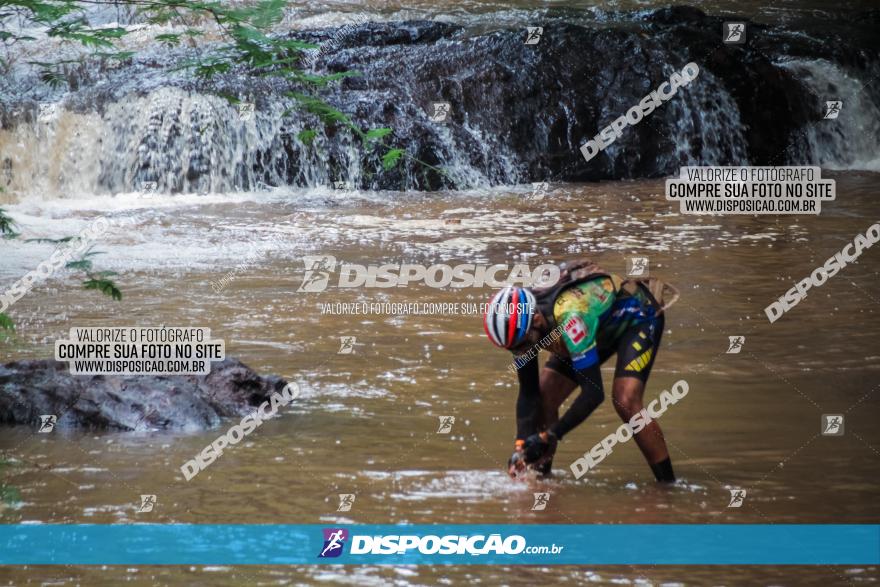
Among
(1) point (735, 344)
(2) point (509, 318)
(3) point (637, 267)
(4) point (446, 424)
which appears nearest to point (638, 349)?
(2) point (509, 318)

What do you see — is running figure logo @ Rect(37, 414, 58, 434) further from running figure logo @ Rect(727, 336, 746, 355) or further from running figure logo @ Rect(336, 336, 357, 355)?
running figure logo @ Rect(727, 336, 746, 355)

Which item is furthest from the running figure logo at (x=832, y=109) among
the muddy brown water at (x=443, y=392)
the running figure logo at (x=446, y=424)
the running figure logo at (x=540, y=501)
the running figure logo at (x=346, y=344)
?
the running figure logo at (x=540, y=501)

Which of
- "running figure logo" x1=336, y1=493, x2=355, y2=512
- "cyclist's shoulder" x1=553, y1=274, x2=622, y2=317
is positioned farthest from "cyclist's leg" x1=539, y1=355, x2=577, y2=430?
"running figure logo" x1=336, y1=493, x2=355, y2=512

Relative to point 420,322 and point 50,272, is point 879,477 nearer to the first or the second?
point 420,322

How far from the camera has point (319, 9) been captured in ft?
64.6

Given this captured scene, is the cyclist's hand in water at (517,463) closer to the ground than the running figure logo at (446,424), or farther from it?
farther from it

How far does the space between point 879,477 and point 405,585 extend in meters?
2.32

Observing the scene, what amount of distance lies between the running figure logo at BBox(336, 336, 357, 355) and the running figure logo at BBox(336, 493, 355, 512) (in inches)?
98.7

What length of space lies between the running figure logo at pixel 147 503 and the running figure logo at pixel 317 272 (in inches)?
166

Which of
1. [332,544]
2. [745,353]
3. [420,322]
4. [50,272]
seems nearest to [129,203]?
[50,272]

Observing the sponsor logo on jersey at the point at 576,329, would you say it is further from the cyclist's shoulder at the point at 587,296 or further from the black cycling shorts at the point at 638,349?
the black cycling shorts at the point at 638,349

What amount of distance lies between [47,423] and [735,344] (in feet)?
13.7

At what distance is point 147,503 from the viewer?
5008mm

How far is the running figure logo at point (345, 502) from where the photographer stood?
16.1 ft
